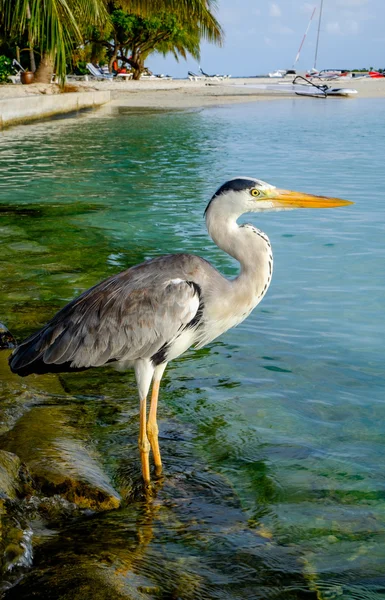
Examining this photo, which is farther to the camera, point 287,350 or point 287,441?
point 287,350

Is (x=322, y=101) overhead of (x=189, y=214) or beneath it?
overhead

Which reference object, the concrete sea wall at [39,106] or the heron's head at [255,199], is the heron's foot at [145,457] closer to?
the heron's head at [255,199]

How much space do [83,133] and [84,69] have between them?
73.2 ft

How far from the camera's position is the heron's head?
415cm

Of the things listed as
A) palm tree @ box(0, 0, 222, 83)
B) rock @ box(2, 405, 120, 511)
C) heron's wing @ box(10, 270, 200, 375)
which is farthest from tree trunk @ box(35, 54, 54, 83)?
heron's wing @ box(10, 270, 200, 375)

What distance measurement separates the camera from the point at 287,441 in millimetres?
4879

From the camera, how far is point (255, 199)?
4188mm

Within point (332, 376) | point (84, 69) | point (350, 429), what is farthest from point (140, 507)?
point (84, 69)

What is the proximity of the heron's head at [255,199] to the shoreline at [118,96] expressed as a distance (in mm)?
20604

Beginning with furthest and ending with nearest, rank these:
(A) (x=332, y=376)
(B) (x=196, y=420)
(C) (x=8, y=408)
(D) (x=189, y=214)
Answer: (D) (x=189, y=214)
(A) (x=332, y=376)
(B) (x=196, y=420)
(C) (x=8, y=408)

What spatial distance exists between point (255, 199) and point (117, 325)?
1.03 m

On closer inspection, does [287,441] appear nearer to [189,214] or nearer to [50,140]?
[189,214]

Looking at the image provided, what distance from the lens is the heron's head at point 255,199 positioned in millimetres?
4152

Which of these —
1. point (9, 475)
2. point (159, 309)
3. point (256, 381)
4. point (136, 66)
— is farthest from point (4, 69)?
point (9, 475)
